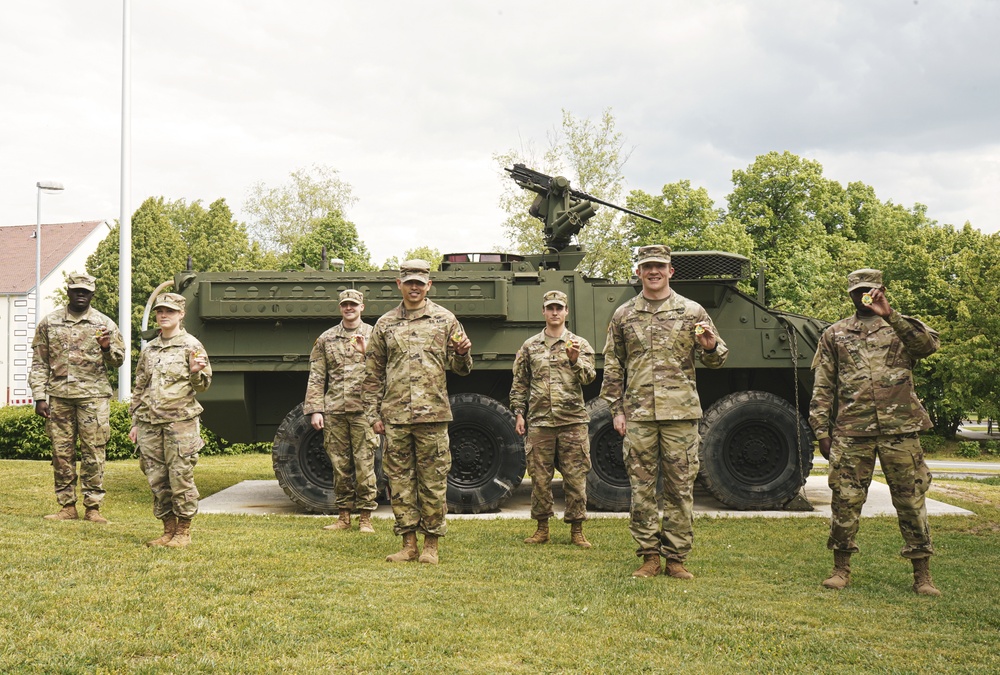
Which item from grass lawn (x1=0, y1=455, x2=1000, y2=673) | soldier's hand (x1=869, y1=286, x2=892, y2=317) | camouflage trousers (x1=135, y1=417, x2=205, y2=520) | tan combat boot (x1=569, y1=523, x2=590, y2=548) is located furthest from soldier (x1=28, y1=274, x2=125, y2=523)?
soldier's hand (x1=869, y1=286, x2=892, y2=317)

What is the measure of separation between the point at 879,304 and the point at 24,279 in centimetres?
4241

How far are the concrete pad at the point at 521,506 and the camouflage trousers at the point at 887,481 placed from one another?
10.6 ft

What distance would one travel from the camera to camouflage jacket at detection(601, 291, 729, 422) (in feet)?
19.0

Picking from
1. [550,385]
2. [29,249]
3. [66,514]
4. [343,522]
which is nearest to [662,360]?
[550,385]

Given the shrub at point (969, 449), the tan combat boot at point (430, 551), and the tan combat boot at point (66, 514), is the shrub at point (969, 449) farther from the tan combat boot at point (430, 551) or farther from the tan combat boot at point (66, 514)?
the tan combat boot at point (66, 514)

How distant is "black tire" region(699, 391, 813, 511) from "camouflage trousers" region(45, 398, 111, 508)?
571 centimetres

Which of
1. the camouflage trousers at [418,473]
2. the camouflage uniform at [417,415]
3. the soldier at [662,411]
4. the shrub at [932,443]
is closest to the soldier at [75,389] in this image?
the camouflage uniform at [417,415]

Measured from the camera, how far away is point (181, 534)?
6547 mm

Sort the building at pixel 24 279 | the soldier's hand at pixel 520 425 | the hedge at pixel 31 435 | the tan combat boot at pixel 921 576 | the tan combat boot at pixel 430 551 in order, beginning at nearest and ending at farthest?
the tan combat boot at pixel 921 576 → the tan combat boot at pixel 430 551 → the soldier's hand at pixel 520 425 → the hedge at pixel 31 435 → the building at pixel 24 279

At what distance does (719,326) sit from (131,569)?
629 centimetres

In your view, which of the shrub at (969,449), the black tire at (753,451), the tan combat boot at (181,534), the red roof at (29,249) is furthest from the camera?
the red roof at (29,249)

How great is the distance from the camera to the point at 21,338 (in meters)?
40.1

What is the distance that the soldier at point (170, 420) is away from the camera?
650 centimetres

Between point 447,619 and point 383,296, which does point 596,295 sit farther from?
point 447,619
